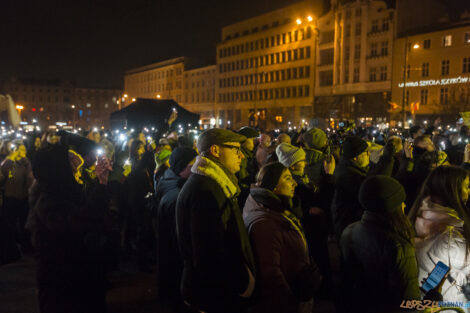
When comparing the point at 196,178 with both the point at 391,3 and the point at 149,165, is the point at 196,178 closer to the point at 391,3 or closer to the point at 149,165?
the point at 149,165

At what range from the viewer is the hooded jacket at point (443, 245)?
107 inches

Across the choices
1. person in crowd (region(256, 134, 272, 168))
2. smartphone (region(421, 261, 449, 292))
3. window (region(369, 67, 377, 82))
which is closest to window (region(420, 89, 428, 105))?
window (region(369, 67, 377, 82))

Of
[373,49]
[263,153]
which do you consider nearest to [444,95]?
[373,49]

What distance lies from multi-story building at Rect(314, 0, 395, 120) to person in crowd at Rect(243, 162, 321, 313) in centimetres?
4595

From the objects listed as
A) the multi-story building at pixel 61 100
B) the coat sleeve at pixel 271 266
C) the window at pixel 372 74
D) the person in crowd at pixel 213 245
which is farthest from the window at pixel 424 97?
the multi-story building at pixel 61 100

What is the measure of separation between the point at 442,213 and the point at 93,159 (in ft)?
11.1

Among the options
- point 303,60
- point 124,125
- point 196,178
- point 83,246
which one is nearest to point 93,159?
point 83,246

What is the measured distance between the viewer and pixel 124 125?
21.9 metres

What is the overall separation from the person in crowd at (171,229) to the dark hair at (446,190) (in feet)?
6.75

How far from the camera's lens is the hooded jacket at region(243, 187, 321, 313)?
2.79m

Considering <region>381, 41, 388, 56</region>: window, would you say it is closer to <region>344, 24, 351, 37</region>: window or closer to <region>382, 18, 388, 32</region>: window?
<region>382, 18, 388, 32</region>: window

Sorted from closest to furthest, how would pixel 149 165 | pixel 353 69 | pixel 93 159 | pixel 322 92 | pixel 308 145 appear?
pixel 93 159, pixel 308 145, pixel 149 165, pixel 353 69, pixel 322 92

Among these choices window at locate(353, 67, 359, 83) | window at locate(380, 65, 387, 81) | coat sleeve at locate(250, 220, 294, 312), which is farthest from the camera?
window at locate(353, 67, 359, 83)

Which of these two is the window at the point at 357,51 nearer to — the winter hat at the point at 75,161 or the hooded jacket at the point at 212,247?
the winter hat at the point at 75,161
